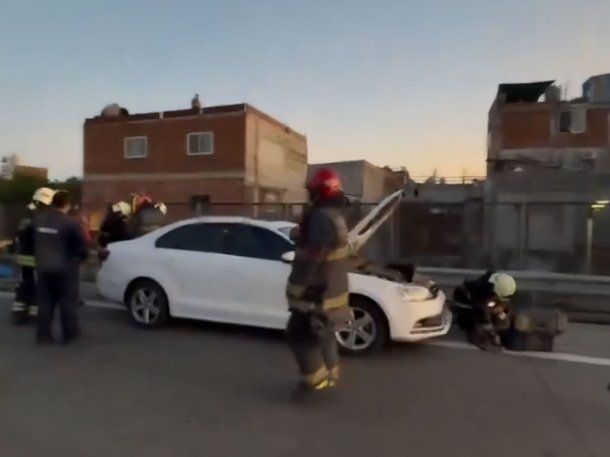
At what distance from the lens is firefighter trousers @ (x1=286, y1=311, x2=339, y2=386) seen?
481 cm

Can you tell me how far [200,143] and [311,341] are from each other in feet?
89.0

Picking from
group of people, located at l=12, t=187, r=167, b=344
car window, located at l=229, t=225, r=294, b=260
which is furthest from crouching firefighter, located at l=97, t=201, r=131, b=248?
car window, located at l=229, t=225, r=294, b=260

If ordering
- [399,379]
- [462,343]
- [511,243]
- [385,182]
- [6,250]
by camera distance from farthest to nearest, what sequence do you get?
[385,182] < [511,243] < [6,250] < [462,343] < [399,379]

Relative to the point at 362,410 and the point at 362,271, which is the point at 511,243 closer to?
the point at 362,271

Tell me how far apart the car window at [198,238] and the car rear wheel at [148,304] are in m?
0.54

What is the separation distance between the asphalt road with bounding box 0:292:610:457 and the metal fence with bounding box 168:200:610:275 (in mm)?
6088

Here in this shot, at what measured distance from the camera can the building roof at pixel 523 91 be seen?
3941cm

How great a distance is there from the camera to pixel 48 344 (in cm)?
666

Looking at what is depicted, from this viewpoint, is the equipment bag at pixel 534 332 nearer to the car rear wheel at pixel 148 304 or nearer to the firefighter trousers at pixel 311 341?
the firefighter trousers at pixel 311 341

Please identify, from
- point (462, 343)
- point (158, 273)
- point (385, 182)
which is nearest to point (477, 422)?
point (462, 343)

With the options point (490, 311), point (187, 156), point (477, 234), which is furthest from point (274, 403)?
point (187, 156)

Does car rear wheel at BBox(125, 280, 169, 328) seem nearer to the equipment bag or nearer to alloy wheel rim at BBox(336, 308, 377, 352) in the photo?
alloy wheel rim at BBox(336, 308, 377, 352)

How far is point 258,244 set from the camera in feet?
23.3

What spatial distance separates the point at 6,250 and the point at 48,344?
7416 millimetres
